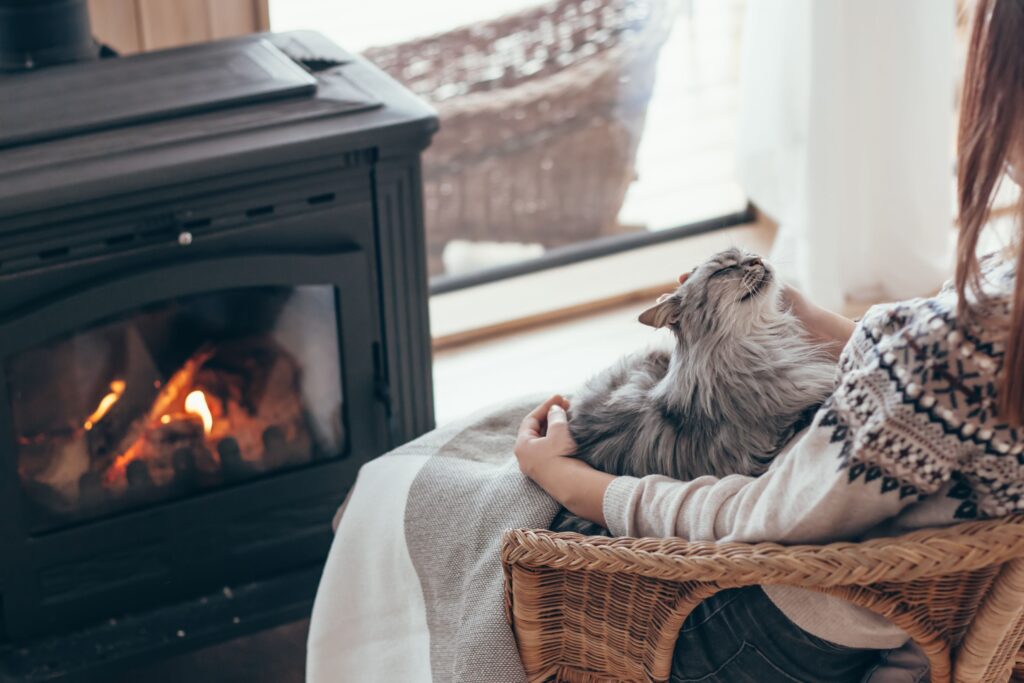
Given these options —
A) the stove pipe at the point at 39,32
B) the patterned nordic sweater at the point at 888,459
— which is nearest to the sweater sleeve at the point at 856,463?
the patterned nordic sweater at the point at 888,459

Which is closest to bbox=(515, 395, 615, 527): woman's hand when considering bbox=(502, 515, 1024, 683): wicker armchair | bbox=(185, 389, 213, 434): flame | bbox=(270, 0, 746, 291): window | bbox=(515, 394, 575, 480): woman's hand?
bbox=(515, 394, 575, 480): woman's hand

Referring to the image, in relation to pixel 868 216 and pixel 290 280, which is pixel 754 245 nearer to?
pixel 868 216

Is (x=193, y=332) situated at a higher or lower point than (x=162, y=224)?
lower

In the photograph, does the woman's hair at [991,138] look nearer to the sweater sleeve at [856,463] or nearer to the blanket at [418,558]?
the sweater sleeve at [856,463]

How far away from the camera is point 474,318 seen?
8.86 ft

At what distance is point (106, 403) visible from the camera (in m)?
1.68

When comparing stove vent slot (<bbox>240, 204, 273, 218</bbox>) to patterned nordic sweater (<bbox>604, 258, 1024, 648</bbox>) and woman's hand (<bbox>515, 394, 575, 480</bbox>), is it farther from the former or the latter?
patterned nordic sweater (<bbox>604, 258, 1024, 648</bbox>)

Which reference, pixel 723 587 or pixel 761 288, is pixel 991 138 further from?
pixel 723 587

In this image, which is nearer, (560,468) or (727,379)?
(727,379)

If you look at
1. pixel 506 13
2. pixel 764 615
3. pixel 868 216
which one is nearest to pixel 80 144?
pixel 764 615

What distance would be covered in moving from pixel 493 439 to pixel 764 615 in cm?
49

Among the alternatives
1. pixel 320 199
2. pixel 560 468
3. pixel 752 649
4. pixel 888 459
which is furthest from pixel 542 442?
pixel 320 199

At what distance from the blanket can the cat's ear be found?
23 cm

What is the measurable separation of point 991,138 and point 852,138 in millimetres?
1572
